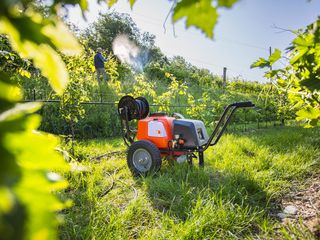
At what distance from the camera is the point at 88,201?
2404mm

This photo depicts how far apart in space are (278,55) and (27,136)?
1.27 m

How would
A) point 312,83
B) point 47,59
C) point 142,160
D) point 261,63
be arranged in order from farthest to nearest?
point 142,160 < point 261,63 < point 312,83 < point 47,59

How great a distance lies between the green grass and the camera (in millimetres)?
1913

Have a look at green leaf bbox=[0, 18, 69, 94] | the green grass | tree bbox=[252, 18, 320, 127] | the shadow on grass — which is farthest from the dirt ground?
green leaf bbox=[0, 18, 69, 94]

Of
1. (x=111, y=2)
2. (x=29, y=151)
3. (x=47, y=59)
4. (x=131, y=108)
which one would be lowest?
(x=131, y=108)

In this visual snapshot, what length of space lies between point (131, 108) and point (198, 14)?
→ 124 inches

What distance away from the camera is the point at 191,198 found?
236cm

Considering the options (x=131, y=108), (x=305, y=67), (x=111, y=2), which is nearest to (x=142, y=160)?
(x=131, y=108)

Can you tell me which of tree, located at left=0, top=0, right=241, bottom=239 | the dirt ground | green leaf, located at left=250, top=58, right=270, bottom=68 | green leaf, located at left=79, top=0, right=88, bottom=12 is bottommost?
the dirt ground

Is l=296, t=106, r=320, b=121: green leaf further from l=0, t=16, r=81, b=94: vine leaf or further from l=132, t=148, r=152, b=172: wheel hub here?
l=132, t=148, r=152, b=172: wheel hub

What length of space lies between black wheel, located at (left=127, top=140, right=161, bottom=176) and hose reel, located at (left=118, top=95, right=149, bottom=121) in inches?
17.9

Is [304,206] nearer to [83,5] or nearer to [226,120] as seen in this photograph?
[226,120]

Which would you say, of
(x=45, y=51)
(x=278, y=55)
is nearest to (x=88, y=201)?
(x=278, y=55)

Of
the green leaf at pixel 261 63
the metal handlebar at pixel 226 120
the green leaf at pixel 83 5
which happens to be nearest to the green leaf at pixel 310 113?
the green leaf at pixel 261 63
